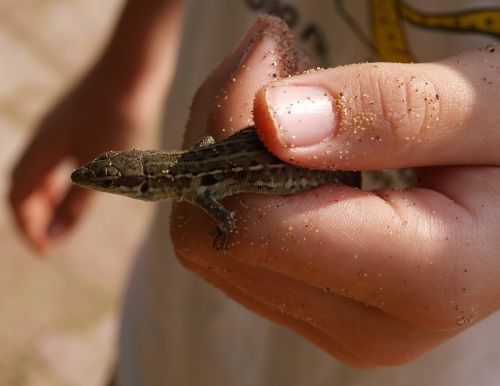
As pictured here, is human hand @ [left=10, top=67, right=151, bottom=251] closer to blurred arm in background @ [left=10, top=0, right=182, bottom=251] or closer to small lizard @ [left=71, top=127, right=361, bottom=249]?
blurred arm in background @ [left=10, top=0, right=182, bottom=251]

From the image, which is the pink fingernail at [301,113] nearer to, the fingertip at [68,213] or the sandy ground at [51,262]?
the fingertip at [68,213]

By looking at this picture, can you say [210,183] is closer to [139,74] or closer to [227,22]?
[227,22]

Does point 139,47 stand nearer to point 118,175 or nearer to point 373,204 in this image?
point 118,175

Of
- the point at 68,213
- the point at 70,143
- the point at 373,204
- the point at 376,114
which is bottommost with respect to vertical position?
the point at 68,213

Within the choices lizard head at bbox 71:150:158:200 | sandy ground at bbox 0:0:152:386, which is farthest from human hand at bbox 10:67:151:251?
sandy ground at bbox 0:0:152:386

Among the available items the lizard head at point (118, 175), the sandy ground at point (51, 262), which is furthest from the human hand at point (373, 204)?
the sandy ground at point (51, 262)

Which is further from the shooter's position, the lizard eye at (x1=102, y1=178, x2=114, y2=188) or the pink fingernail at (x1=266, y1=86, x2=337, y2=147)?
the lizard eye at (x1=102, y1=178, x2=114, y2=188)

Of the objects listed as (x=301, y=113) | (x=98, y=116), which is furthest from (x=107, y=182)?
(x=98, y=116)
